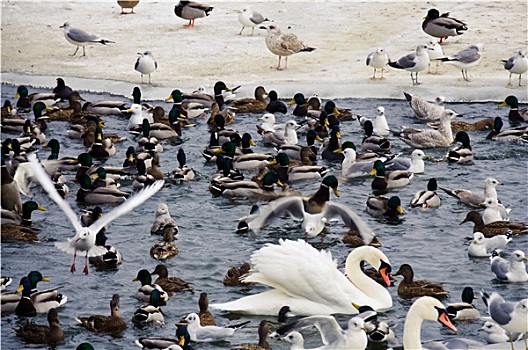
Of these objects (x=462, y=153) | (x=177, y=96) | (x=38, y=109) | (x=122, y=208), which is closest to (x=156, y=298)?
(x=122, y=208)

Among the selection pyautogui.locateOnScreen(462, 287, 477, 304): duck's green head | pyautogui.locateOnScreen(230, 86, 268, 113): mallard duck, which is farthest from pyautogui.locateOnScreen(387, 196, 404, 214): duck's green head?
pyautogui.locateOnScreen(230, 86, 268, 113): mallard duck

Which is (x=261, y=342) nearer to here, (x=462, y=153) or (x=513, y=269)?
(x=513, y=269)

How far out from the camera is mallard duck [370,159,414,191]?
1560 centimetres

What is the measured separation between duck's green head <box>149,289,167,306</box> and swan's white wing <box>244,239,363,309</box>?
91cm

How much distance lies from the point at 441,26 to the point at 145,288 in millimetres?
11633

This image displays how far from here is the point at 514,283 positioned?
12.4m

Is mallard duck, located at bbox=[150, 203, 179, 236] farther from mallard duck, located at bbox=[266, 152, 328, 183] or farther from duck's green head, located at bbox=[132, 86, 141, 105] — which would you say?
duck's green head, located at bbox=[132, 86, 141, 105]

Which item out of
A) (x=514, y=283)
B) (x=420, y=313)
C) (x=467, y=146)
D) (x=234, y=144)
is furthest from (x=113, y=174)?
(x=420, y=313)

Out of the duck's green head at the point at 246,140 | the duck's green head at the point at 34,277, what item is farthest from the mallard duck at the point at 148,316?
the duck's green head at the point at 246,140

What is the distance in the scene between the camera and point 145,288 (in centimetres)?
1197

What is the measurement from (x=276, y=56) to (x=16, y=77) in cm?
463

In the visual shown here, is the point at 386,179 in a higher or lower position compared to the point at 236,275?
higher

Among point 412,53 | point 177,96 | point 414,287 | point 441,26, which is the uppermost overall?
point 441,26

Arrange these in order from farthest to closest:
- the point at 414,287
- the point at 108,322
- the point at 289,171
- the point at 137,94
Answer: the point at 137,94
the point at 289,171
the point at 414,287
the point at 108,322
